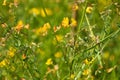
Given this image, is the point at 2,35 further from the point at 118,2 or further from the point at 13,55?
the point at 118,2

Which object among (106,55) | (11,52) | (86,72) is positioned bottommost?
A: (106,55)

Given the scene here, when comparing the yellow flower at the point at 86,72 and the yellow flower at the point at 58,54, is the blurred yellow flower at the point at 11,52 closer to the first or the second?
the yellow flower at the point at 86,72

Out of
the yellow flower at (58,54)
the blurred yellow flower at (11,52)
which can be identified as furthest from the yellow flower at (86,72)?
the yellow flower at (58,54)

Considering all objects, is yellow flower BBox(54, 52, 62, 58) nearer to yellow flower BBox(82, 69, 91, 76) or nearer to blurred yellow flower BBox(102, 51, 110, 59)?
blurred yellow flower BBox(102, 51, 110, 59)

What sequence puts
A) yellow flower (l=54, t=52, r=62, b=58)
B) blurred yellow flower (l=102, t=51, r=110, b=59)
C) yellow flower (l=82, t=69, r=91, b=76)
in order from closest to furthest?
yellow flower (l=82, t=69, r=91, b=76)
yellow flower (l=54, t=52, r=62, b=58)
blurred yellow flower (l=102, t=51, r=110, b=59)

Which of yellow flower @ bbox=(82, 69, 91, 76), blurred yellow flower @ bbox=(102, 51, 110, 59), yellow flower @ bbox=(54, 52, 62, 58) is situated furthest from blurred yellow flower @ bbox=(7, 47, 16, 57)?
blurred yellow flower @ bbox=(102, 51, 110, 59)

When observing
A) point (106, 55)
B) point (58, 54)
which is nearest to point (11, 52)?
point (58, 54)

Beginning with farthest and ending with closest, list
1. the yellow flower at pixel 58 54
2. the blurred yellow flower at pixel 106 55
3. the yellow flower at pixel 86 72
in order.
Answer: the blurred yellow flower at pixel 106 55
the yellow flower at pixel 58 54
the yellow flower at pixel 86 72

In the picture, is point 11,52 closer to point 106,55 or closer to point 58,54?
point 58,54

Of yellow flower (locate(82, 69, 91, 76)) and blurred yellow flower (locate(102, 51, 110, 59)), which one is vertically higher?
yellow flower (locate(82, 69, 91, 76))

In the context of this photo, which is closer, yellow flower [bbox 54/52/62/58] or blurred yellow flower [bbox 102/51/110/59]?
yellow flower [bbox 54/52/62/58]

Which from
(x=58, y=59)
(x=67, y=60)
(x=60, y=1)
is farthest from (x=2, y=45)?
(x=60, y=1)

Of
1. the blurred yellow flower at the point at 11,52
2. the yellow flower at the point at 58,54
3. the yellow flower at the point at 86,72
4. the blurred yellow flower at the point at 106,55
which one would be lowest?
the blurred yellow flower at the point at 106,55
